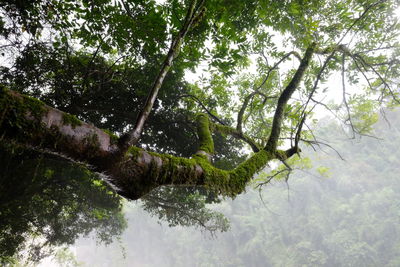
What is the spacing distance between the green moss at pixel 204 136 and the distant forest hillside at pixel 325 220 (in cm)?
3167

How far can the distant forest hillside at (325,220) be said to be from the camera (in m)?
32.8

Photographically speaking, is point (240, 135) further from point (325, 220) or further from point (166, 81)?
point (325, 220)

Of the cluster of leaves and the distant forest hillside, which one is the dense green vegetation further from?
the distant forest hillside

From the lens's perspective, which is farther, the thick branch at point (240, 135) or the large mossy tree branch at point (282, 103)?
the thick branch at point (240, 135)

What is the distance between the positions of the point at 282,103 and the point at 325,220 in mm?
43335

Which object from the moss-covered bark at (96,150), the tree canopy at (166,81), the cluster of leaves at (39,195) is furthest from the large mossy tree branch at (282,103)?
the cluster of leaves at (39,195)

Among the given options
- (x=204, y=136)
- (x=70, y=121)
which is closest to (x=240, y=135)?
(x=204, y=136)

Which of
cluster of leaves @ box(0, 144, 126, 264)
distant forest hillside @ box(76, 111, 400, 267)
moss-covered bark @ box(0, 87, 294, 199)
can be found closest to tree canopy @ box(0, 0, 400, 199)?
moss-covered bark @ box(0, 87, 294, 199)

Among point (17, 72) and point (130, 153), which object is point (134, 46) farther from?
point (130, 153)

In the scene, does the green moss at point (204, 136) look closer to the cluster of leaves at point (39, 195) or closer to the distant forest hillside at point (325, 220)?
the cluster of leaves at point (39, 195)

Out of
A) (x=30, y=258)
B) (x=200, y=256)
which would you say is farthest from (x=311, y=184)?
(x=30, y=258)

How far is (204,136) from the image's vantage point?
3.09 metres

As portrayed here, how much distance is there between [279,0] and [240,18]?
29.7 inches

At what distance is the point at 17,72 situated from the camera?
14.6 ft
